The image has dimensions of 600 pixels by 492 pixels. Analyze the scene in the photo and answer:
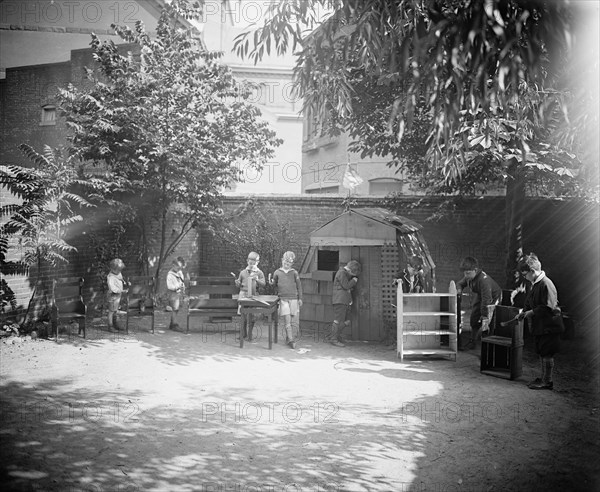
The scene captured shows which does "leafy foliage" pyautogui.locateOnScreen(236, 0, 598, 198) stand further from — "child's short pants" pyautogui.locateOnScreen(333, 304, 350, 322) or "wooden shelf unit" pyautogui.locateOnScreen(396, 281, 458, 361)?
"child's short pants" pyautogui.locateOnScreen(333, 304, 350, 322)

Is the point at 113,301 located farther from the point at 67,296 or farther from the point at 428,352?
the point at 428,352

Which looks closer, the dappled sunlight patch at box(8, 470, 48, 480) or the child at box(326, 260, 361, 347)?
the dappled sunlight patch at box(8, 470, 48, 480)

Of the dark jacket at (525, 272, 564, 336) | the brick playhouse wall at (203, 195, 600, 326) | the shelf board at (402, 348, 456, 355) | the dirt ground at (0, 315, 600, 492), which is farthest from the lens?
the brick playhouse wall at (203, 195, 600, 326)

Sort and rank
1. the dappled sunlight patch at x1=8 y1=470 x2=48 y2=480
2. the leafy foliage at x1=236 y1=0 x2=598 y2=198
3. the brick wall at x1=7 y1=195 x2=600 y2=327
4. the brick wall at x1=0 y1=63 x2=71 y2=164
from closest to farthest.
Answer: the leafy foliage at x1=236 y1=0 x2=598 y2=198 < the dappled sunlight patch at x1=8 y1=470 x2=48 y2=480 < the brick wall at x1=7 y1=195 x2=600 y2=327 < the brick wall at x1=0 y1=63 x2=71 y2=164

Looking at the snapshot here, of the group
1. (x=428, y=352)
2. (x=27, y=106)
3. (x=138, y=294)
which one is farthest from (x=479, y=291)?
(x=27, y=106)

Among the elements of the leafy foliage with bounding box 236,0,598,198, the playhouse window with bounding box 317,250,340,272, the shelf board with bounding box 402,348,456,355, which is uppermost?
the leafy foliage with bounding box 236,0,598,198

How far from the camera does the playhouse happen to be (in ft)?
34.2

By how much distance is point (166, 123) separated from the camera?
1177cm

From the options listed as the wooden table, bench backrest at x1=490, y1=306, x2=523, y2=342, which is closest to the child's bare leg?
the wooden table

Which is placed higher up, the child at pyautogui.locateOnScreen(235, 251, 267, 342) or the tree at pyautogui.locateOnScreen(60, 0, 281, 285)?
the tree at pyautogui.locateOnScreen(60, 0, 281, 285)

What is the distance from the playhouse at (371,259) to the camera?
411 inches

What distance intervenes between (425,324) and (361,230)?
2339mm

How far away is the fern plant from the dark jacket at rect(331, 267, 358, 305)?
17.4ft

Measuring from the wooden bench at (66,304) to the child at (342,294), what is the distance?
497 cm
